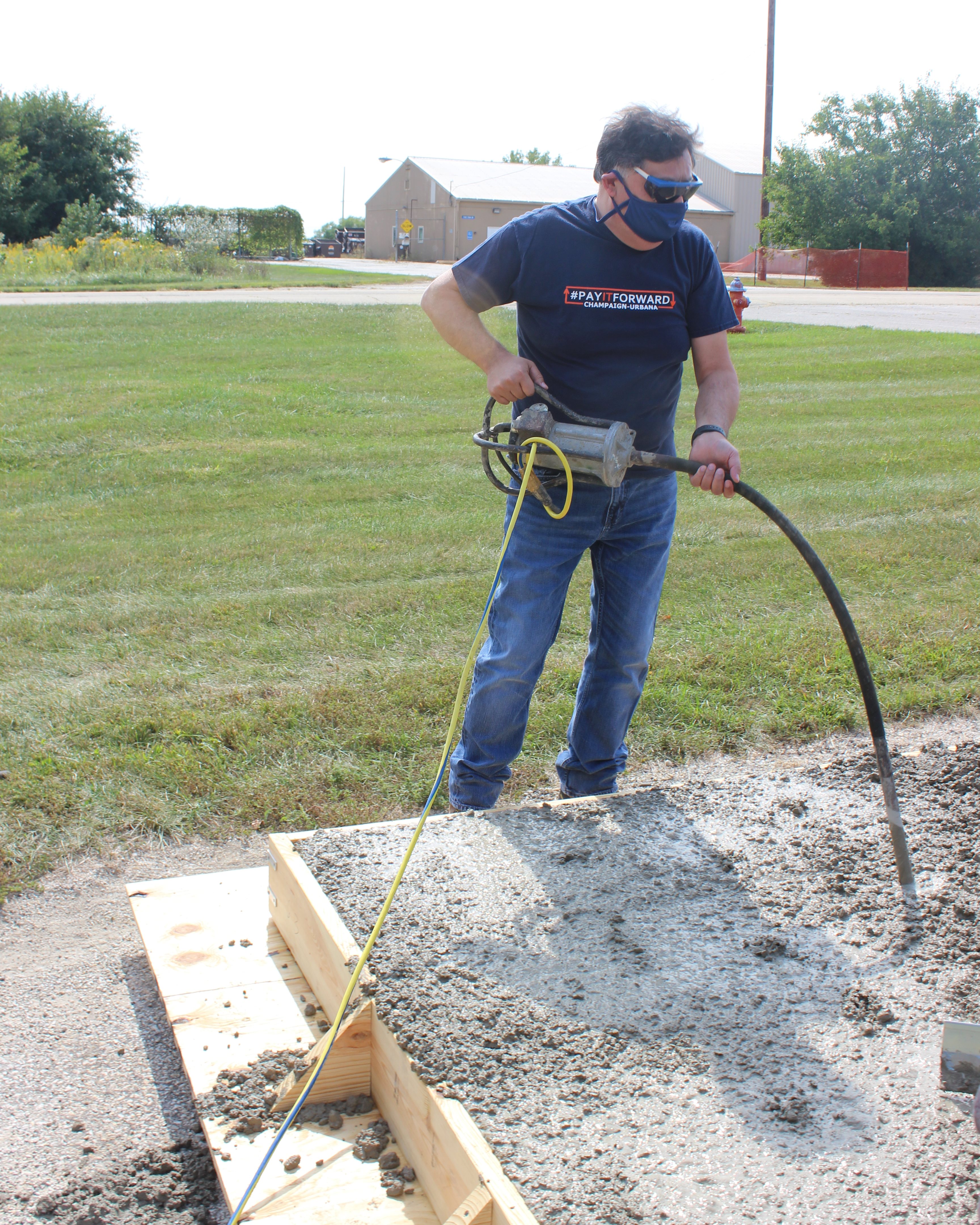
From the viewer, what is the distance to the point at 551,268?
2.82m

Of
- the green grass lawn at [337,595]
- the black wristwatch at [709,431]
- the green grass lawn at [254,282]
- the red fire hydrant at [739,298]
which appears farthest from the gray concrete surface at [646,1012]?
the green grass lawn at [254,282]

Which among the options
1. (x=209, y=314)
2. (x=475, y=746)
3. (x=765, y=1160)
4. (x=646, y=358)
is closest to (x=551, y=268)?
(x=646, y=358)

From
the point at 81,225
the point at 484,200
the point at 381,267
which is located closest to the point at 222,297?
the point at 81,225

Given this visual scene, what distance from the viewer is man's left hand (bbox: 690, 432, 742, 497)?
275 centimetres

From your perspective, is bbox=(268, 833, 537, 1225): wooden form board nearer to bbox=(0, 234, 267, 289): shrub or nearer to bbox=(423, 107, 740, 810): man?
bbox=(423, 107, 740, 810): man

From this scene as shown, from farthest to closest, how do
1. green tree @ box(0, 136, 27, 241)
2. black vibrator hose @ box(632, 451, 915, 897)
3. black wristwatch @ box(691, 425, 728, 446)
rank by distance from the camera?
green tree @ box(0, 136, 27, 241), black wristwatch @ box(691, 425, 728, 446), black vibrator hose @ box(632, 451, 915, 897)

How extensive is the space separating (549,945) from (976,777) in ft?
5.43

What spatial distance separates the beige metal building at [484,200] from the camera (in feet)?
156

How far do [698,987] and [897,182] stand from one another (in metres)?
40.4

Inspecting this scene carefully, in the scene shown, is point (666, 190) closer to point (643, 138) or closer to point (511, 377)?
point (643, 138)

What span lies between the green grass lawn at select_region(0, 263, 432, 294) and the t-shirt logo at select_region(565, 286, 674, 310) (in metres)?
20.2

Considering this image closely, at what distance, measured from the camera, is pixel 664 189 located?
106 inches

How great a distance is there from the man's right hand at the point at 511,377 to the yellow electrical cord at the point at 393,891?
0.41 feet

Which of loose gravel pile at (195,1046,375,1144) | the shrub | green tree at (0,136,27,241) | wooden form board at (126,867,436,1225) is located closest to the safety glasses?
wooden form board at (126,867,436,1225)
